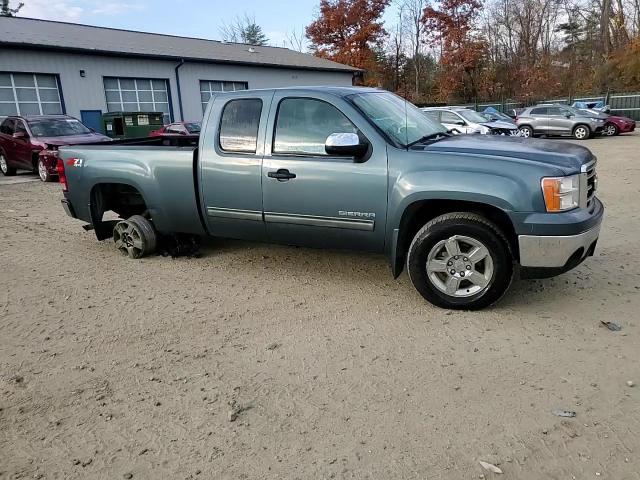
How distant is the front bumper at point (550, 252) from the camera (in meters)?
3.76

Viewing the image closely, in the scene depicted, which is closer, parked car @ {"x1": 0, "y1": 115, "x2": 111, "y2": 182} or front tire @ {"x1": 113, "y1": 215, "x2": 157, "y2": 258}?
front tire @ {"x1": 113, "y1": 215, "x2": 157, "y2": 258}

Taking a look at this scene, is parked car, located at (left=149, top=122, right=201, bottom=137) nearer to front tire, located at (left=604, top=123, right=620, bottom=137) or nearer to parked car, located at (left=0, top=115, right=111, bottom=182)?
parked car, located at (left=0, top=115, right=111, bottom=182)

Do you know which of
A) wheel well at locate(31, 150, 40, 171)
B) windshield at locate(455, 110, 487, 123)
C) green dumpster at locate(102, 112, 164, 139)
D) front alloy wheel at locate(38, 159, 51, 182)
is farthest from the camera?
windshield at locate(455, 110, 487, 123)

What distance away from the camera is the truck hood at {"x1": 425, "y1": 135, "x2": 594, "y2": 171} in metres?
3.91

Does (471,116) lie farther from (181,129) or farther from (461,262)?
(461,262)

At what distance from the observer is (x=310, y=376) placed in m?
3.29

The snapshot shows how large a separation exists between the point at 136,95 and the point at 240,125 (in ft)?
66.4

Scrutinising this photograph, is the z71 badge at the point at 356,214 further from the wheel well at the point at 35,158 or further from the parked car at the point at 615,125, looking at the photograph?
the parked car at the point at 615,125

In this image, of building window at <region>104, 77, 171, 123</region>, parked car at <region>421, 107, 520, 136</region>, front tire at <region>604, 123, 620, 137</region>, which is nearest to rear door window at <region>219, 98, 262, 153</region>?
parked car at <region>421, 107, 520, 136</region>

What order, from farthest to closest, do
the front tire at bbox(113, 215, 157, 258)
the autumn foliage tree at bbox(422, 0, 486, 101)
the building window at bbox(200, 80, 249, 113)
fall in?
the autumn foliage tree at bbox(422, 0, 486, 101) → the building window at bbox(200, 80, 249, 113) → the front tire at bbox(113, 215, 157, 258)

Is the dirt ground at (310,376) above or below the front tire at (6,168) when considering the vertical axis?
below

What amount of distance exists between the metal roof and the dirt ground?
1833 centimetres

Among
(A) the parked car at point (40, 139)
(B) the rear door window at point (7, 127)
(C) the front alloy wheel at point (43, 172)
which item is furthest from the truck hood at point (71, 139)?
(B) the rear door window at point (7, 127)

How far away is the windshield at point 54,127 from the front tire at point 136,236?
9.11 metres
